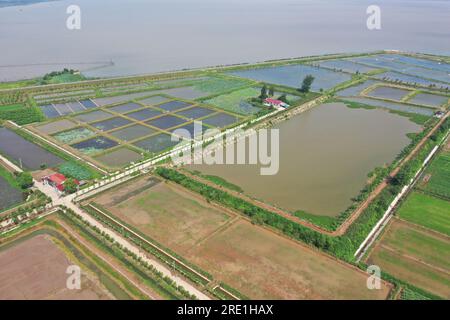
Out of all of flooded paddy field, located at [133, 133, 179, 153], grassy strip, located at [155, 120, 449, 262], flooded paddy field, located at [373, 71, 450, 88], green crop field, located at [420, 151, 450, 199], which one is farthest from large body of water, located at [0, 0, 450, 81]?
green crop field, located at [420, 151, 450, 199]

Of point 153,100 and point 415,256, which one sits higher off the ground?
point 153,100

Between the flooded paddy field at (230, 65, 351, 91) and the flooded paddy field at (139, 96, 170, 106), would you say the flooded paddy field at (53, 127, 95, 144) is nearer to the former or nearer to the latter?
the flooded paddy field at (139, 96, 170, 106)

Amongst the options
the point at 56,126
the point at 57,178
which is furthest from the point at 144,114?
the point at 57,178

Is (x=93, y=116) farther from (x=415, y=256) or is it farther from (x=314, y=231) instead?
(x=415, y=256)

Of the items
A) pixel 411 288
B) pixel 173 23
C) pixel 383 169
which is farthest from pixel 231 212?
pixel 173 23

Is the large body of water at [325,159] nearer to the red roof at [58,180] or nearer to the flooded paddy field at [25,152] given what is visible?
the red roof at [58,180]

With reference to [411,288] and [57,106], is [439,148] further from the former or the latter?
[57,106]
